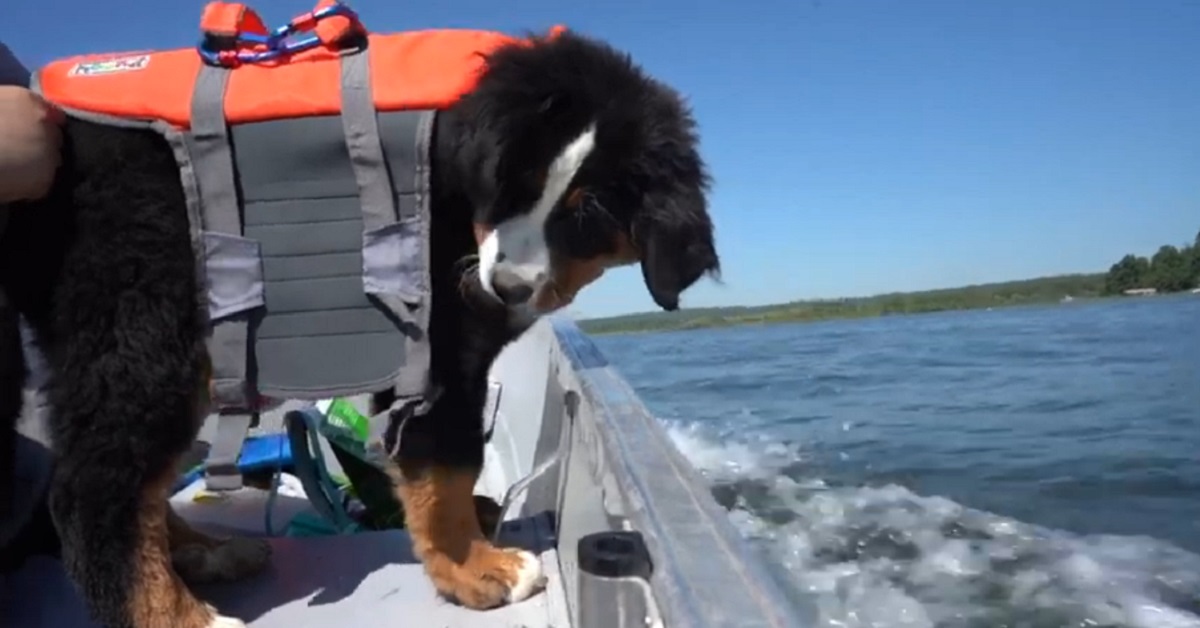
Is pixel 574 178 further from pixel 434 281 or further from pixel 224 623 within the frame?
pixel 224 623

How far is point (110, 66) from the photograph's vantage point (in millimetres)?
1990

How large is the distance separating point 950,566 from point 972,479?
2684 millimetres

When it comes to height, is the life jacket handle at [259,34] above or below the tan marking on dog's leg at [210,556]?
above

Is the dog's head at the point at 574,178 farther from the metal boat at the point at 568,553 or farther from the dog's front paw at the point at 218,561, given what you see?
the dog's front paw at the point at 218,561

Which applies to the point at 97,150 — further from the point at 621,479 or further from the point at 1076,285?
the point at 1076,285

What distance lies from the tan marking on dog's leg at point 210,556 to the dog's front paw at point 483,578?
51 cm

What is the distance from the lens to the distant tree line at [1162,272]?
34625mm

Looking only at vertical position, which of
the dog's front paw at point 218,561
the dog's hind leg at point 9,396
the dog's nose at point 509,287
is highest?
the dog's nose at point 509,287

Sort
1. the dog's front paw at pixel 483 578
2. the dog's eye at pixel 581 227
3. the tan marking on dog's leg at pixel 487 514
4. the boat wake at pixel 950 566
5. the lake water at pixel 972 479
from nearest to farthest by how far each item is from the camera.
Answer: the dog's eye at pixel 581 227 < the dog's front paw at pixel 483 578 < the tan marking on dog's leg at pixel 487 514 < the boat wake at pixel 950 566 < the lake water at pixel 972 479

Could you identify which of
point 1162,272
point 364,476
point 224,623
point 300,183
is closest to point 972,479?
point 364,476

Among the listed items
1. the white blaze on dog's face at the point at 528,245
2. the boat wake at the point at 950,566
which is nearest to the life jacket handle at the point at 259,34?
the white blaze on dog's face at the point at 528,245

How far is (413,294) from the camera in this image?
202 centimetres

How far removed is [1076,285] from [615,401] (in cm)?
5115

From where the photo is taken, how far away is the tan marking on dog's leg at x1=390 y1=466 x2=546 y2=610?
2178 mm
